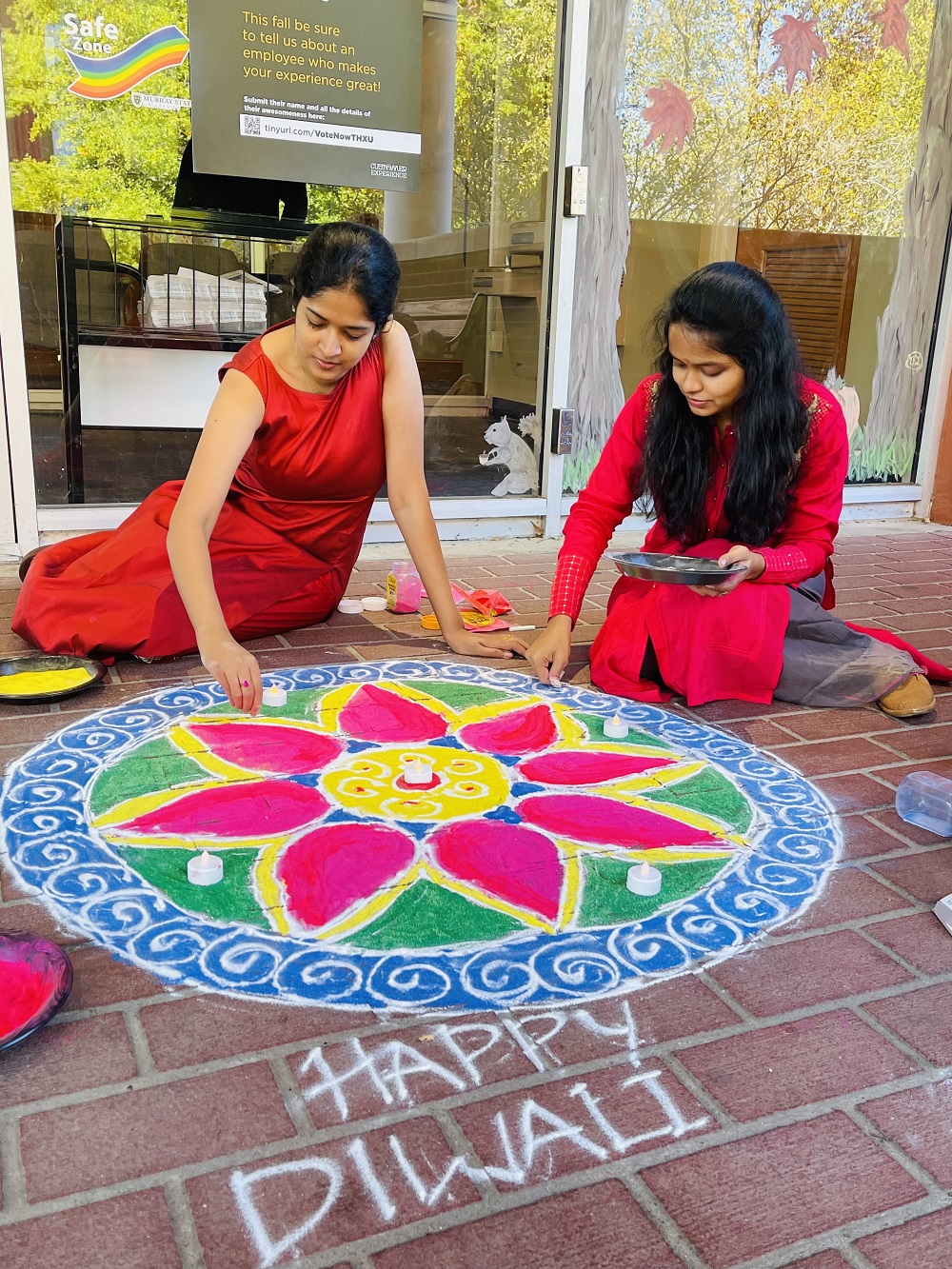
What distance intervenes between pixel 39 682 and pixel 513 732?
116cm

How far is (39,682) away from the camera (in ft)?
8.78

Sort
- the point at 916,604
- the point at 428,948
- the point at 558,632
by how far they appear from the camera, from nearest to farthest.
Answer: the point at 428,948
the point at 558,632
the point at 916,604

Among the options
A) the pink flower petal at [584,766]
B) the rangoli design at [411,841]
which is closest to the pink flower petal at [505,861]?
the rangoli design at [411,841]

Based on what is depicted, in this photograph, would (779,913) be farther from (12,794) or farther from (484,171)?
(484,171)

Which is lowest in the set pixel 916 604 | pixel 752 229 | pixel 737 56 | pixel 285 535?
pixel 916 604

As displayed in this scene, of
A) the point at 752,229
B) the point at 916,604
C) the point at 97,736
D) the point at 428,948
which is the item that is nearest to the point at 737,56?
the point at 752,229

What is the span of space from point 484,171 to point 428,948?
11.0 ft

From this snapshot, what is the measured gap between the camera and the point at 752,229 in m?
4.71

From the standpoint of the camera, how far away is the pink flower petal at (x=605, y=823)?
80.4 inches

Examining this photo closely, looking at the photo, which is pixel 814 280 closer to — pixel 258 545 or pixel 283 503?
pixel 283 503

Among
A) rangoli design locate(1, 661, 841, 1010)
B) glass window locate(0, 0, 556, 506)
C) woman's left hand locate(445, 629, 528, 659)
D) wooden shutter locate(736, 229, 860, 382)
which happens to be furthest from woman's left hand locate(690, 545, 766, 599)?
wooden shutter locate(736, 229, 860, 382)

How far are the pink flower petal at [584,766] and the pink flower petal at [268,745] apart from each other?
43cm

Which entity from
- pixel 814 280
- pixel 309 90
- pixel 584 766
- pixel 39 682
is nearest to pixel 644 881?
pixel 584 766

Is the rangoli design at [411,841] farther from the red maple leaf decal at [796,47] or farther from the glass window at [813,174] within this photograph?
the red maple leaf decal at [796,47]
